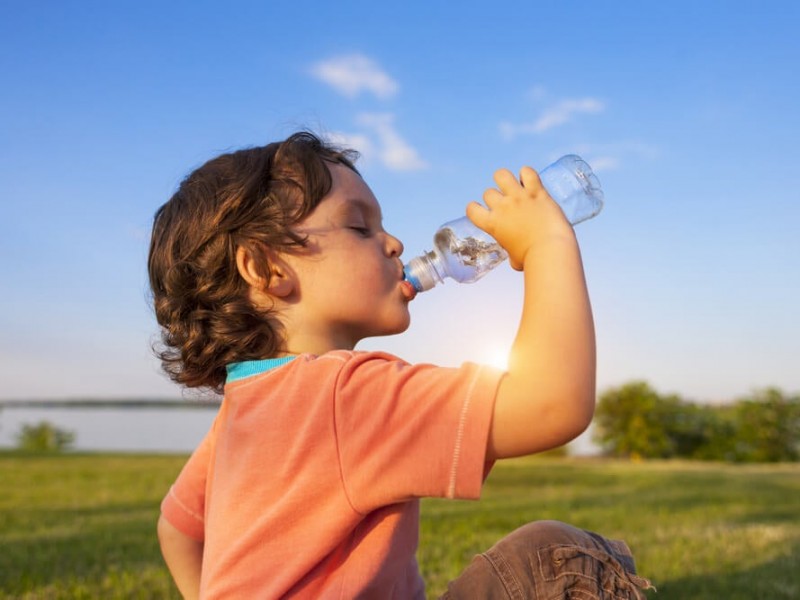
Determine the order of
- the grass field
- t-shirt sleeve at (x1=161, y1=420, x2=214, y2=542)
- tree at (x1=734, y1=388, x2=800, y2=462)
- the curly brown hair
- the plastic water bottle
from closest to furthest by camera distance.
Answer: the curly brown hair, t-shirt sleeve at (x1=161, y1=420, x2=214, y2=542), the plastic water bottle, the grass field, tree at (x1=734, y1=388, x2=800, y2=462)

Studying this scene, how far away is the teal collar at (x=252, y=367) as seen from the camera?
62.1 inches

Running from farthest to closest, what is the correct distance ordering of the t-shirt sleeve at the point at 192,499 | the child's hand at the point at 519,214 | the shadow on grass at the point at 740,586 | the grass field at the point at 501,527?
1. the grass field at the point at 501,527
2. the shadow on grass at the point at 740,586
3. the t-shirt sleeve at the point at 192,499
4. the child's hand at the point at 519,214

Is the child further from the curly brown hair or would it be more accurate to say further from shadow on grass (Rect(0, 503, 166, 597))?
shadow on grass (Rect(0, 503, 166, 597))

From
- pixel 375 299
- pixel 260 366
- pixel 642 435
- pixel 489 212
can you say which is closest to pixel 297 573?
pixel 260 366

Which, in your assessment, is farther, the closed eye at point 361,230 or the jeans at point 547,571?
the closed eye at point 361,230

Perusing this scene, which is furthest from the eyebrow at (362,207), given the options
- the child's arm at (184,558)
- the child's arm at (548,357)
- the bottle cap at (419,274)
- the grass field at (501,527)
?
the grass field at (501,527)

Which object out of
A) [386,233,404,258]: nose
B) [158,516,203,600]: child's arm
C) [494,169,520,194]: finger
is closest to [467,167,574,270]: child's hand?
[494,169,520,194]: finger

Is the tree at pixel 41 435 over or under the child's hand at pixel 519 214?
under

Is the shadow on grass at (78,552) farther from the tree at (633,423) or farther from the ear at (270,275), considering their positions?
the tree at (633,423)

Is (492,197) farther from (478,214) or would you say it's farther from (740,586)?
(740,586)

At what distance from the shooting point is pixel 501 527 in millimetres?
4367

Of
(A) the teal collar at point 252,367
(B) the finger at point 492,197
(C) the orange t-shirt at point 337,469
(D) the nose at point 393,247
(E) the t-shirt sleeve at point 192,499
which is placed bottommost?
(E) the t-shirt sleeve at point 192,499

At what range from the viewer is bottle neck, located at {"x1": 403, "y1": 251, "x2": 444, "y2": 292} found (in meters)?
1.80

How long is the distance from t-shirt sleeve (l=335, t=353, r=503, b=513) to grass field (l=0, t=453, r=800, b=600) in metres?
1.65
